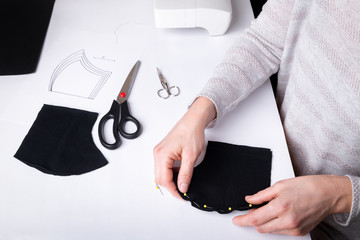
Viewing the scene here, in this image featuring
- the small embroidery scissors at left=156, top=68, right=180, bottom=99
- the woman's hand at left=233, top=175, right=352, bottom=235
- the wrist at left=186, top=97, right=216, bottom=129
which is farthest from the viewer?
the small embroidery scissors at left=156, top=68, right=180, bottom=99

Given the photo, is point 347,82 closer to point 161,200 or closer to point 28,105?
point 161,200

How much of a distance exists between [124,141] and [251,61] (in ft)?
1.14

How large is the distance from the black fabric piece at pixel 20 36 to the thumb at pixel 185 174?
492mm

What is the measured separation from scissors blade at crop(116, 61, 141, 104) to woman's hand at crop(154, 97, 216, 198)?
0.55 feet

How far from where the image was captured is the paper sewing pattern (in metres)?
0.74

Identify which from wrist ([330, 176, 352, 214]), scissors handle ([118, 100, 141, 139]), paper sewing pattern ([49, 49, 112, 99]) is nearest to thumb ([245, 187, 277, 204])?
wrist ([330, 176, 352, 214])

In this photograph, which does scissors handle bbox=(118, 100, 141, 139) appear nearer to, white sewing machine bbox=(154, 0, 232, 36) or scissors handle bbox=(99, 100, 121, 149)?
scissors handle bbox=(99, 100, 121, 149)

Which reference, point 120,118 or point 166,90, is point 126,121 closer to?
point 120,118

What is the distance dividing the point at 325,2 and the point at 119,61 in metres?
0.50

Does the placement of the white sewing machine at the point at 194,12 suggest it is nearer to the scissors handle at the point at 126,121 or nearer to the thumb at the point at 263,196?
the scissors handle at the point at 126,121

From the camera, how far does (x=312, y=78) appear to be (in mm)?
603

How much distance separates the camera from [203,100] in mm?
646

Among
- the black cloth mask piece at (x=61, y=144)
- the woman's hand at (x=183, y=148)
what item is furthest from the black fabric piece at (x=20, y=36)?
the woman's hand at (x=183, y=148)

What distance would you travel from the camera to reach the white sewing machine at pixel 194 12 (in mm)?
803
